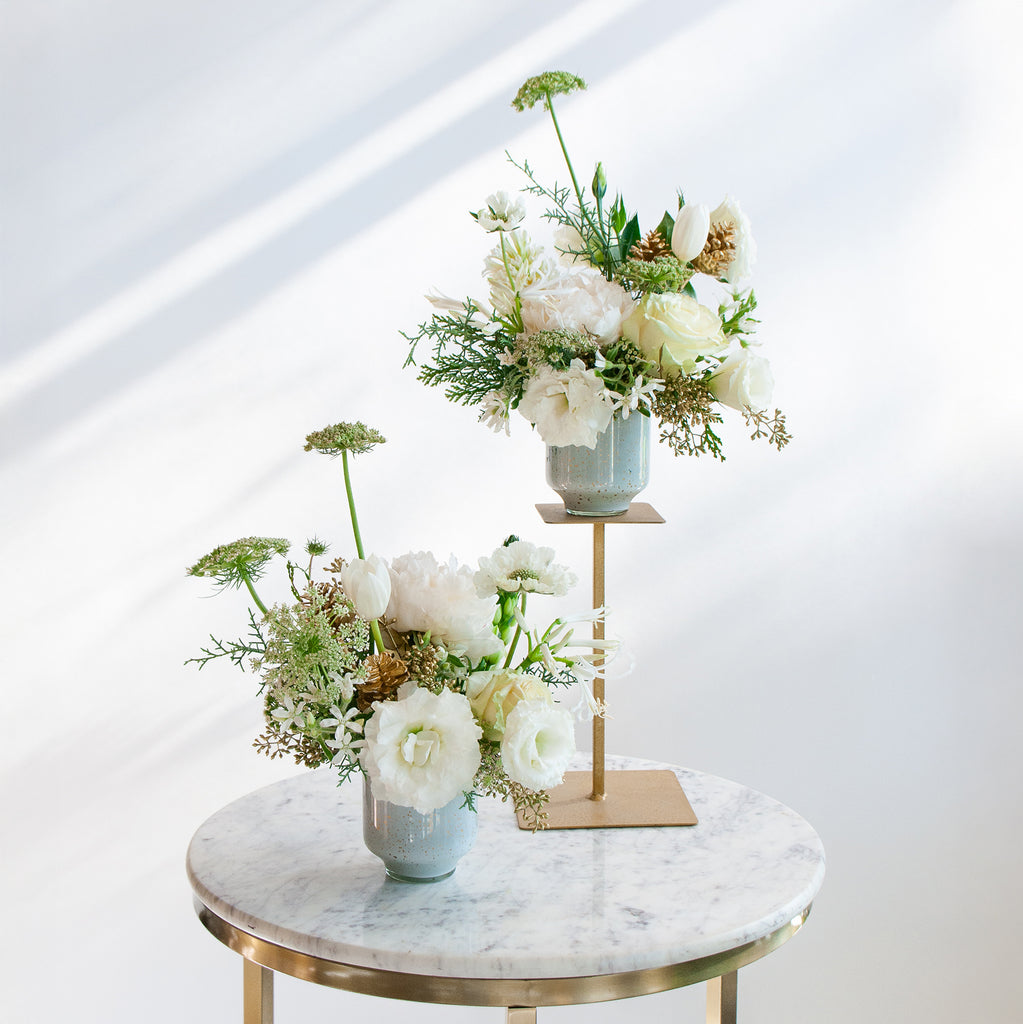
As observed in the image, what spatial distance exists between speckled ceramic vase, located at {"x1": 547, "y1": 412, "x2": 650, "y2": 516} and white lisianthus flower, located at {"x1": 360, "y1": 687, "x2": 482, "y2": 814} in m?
0.38

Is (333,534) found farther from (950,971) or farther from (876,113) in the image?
(950,971)

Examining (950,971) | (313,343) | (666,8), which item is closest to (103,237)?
(313,343)

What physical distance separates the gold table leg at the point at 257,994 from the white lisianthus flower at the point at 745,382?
0.86 m

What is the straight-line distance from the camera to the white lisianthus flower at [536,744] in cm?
117

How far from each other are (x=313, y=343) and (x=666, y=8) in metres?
0.89

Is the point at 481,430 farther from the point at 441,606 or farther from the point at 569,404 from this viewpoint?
the point at 441,606

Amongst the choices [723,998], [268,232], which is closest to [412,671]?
[723,998]

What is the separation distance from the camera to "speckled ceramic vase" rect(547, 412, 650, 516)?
4.78 ft

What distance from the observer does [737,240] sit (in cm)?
140

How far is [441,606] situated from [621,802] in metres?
0.49

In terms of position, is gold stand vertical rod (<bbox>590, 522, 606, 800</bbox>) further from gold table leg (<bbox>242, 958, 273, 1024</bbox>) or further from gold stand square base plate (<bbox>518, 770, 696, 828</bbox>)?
gold table leg (<bbox>242, 958, 273, 1024</bbox>)

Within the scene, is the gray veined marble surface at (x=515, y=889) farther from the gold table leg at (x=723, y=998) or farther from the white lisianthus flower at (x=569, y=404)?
the white lisianthus flower at (x=569, y=404)

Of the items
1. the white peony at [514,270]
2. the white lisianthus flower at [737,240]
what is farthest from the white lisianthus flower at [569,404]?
the white lisianthus flower at [737,240]

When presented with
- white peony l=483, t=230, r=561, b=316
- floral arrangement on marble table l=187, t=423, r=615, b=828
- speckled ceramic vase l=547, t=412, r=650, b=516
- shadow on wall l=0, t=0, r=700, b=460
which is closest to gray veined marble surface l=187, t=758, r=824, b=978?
floral arrangement on marble table l=187, t=423, r=615, b=828
